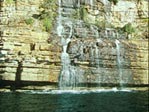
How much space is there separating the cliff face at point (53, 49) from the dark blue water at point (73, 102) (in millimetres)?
2649

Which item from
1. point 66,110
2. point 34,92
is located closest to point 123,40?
point 34,92

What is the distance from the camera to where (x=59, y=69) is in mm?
36094

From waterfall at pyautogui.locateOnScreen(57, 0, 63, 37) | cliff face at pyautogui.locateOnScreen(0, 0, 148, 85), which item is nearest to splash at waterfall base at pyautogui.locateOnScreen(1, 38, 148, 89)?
cliff face at pyautogui.locateOnScreen(0, 0, 148, 85)

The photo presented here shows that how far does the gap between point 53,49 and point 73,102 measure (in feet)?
28.2

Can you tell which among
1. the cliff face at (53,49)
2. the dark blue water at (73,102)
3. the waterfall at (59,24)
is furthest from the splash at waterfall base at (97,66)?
the dark blue water at (73,102)

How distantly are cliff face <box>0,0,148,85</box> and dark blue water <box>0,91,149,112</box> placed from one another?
2649 mm

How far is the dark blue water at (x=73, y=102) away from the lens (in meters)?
25.7

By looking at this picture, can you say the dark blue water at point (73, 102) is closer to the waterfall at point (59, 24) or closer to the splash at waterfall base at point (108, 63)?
the splash at waterfall base at point (108, 63)

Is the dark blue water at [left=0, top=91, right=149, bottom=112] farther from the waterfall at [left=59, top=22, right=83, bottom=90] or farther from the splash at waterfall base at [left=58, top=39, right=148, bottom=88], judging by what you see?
the splash at waterfall base at [left=58, top=39, right=148, bottom=88]

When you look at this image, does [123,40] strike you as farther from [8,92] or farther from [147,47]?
[8,92]

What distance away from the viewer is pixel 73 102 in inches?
1134

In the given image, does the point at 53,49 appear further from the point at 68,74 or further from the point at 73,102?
the point at 73,102

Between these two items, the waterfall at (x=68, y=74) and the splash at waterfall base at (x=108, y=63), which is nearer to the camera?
the waterfall at (x=68, y=74)

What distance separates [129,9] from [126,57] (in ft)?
24.4
